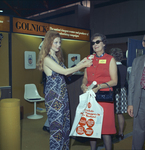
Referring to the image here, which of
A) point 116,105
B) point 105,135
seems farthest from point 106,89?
point 116,105

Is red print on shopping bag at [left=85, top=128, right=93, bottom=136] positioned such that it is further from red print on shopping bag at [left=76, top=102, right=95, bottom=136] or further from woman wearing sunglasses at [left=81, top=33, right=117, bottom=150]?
woman wearing sunglasses at [left=81, top=33, right=117, bottom=150]

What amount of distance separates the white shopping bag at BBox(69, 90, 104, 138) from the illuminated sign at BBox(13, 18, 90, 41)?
343cm

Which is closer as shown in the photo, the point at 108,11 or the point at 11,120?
the point at 11,120

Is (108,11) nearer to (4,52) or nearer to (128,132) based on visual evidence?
(4,52)

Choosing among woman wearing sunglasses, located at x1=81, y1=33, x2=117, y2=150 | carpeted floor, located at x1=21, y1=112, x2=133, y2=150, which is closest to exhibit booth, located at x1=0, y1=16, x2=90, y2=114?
carpeted floor, located at x1=21, y1=112, x2=133, y2=150

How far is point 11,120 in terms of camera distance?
237 centimetres

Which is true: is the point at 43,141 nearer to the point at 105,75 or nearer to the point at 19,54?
the point at 105,75

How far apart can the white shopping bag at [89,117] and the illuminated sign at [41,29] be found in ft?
11.3

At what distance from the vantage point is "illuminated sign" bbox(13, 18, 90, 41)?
481cm

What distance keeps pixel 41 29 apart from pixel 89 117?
3868 millimetres

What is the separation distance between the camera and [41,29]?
17.5 feet

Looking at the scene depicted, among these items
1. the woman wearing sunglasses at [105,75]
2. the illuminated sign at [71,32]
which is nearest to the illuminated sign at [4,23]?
the illuminated sign at [71,32]

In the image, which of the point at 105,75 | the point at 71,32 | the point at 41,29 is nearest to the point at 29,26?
the point at 41,29

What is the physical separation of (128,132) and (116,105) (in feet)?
2.17
